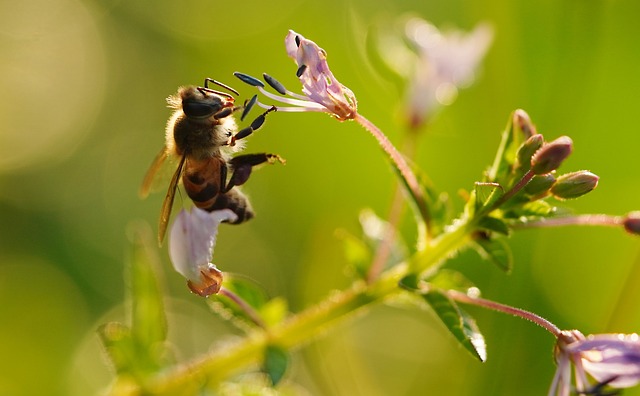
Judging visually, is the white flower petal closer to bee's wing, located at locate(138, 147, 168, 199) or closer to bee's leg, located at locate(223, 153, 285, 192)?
bee's leg, located at locate(223, 153, 285, 192)

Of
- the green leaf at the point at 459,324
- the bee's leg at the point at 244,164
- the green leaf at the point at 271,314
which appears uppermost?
the bee's leg at the point at 244,164

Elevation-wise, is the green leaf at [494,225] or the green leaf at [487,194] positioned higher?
the green leaf at [487,194]

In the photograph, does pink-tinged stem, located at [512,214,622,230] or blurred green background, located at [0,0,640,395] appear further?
blurred green background, located at [0,0,640,395]

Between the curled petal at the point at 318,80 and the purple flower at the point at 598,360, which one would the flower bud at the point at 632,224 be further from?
the curled petal at the point at 318,80

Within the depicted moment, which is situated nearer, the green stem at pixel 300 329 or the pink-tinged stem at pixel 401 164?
the pink-tinged stem at pixel 401 164

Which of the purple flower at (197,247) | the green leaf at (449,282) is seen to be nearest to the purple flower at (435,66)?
the green leaf at (449,282)

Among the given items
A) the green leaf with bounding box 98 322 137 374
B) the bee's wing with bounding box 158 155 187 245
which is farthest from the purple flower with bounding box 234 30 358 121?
the green leaf with bounding box 98 322 137 374

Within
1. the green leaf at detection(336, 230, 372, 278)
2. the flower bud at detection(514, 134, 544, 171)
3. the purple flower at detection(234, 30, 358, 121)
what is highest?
the flower bud at detection(514, 134, 544, 171)
